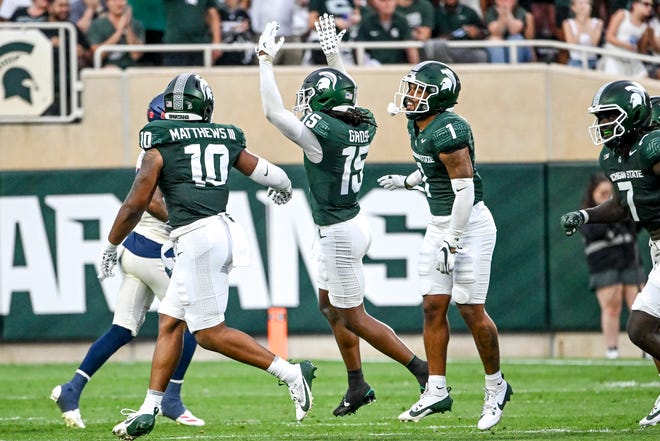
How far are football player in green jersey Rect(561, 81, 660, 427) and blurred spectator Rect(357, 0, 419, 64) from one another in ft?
22.4

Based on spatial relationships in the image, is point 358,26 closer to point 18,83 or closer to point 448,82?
point 18,83

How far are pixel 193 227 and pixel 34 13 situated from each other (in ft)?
27.3

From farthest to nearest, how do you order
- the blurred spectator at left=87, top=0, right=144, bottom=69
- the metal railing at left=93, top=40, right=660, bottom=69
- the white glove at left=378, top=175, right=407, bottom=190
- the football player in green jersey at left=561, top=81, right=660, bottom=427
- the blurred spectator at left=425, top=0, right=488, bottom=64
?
the blurred spectator at left=425, top=0, right=488, bottom=64 < the blurred spectator at left=87, top=0, right=144, bottom=69 < the metal railing at left=93, top=40, right=660, bottom=69 < the white glove at left=378, top=175, right=407, bottom=190 < the football player in green jersey at left=561, top=81, right=660, bottom=427

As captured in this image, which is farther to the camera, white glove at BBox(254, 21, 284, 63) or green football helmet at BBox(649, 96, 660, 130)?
green football helmet at BBox(649, 96, 660, 130)

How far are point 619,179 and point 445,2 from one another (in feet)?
25.1

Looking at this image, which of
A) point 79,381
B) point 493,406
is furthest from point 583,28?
point 79,381

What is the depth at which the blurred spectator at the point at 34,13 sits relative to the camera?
15234 mm

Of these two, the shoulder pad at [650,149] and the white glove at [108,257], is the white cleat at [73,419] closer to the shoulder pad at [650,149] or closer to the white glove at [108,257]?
the white glove at [108,257]

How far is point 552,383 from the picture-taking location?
38.9 ft

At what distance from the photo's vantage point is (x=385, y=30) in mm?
15125

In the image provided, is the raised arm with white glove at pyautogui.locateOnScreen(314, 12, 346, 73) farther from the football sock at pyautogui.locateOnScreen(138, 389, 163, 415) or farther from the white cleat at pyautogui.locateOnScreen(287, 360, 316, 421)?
the football sock at pyautogui.locateOnScreen(138, 389, 163, 415)

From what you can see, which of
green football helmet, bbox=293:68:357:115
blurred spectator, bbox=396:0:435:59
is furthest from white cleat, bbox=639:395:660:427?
blurred spectator, bbox=396:0:435:59

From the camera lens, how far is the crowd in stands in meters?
15.1

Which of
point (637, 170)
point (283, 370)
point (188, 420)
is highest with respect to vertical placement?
point (637, 170)
